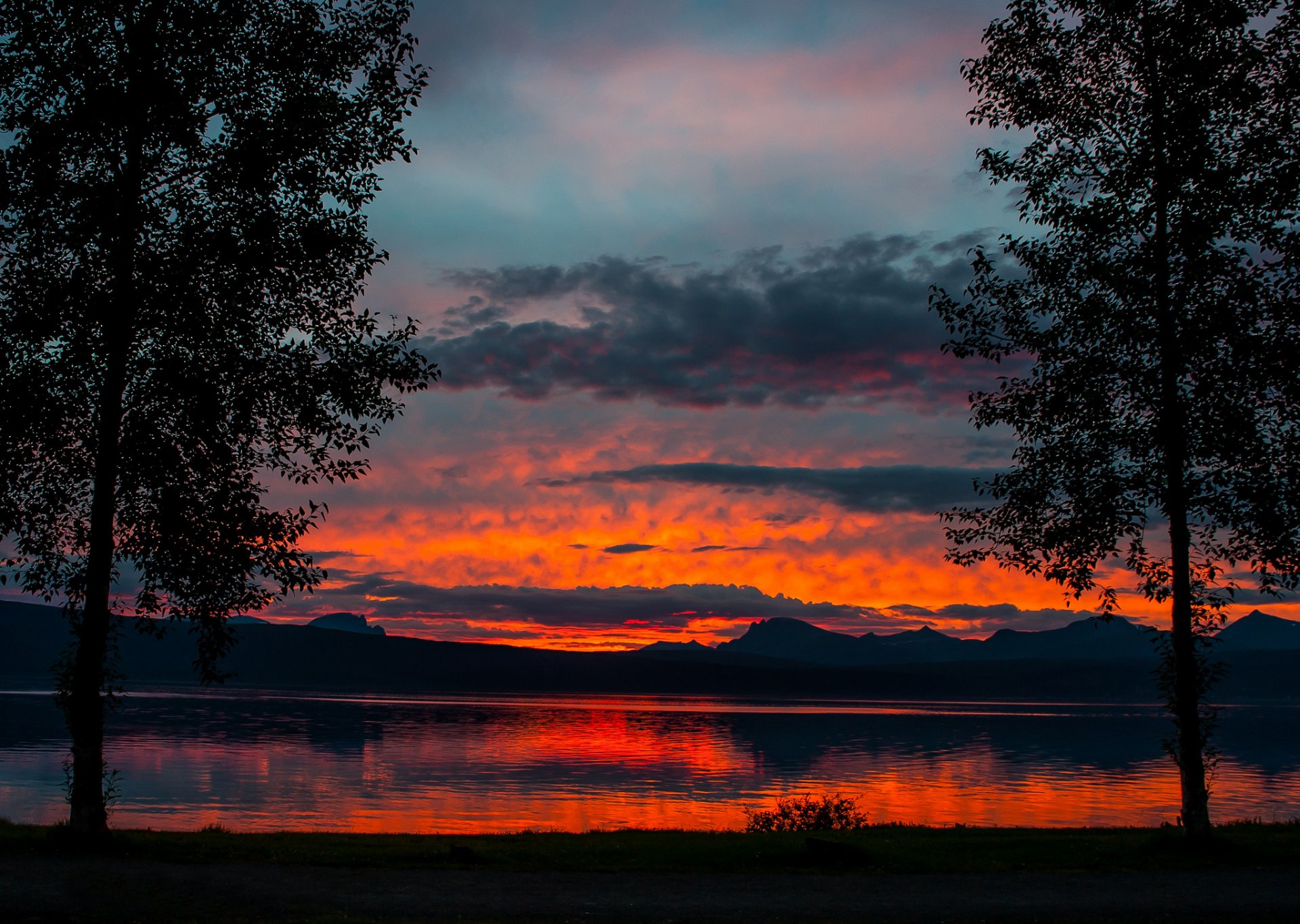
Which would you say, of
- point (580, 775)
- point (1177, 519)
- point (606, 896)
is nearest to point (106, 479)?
point (606, 896)

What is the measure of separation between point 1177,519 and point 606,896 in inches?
679

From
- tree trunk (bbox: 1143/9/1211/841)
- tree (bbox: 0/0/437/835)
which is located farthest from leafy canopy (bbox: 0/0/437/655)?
tree trunk (bbox: 1143/9/1211/841)

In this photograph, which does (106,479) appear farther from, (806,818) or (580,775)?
(580,775)

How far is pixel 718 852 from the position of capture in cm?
2536

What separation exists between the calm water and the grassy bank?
20.1 m

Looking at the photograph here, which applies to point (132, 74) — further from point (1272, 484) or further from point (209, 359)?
point (1272, 484)

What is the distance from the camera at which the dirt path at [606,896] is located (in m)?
18.3

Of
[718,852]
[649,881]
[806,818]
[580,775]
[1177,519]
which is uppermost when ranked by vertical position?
[1177,519]

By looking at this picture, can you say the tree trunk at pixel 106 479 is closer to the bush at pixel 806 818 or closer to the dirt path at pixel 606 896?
the dirt path at pixel 606 896

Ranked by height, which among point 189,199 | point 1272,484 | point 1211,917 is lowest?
point 1211,917

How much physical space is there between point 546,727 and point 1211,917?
137 m

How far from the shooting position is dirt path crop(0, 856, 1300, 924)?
60.1 feet

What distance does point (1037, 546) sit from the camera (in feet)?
96.2

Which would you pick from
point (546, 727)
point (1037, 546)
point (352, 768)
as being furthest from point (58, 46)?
point (546, 727)
